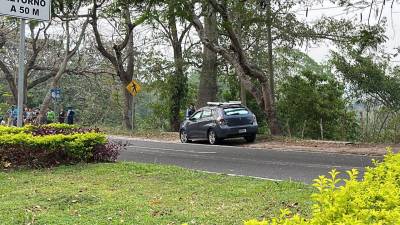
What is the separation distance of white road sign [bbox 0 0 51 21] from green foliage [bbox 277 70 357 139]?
18.6m

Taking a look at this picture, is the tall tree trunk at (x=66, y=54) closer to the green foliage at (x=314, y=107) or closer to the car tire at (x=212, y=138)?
the green foliage at (x=314, y=107)

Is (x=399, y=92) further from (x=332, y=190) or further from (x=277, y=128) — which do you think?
(x=332, y=190)

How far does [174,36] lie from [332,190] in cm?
2889

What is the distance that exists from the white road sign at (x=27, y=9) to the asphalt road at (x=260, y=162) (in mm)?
3881

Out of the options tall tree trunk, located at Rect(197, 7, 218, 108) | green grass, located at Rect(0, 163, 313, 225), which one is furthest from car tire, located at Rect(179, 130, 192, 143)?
green grass, located at Rect(0, 163, 313, 225)

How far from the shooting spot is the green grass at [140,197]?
6219 mm

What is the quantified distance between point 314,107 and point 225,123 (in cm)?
991

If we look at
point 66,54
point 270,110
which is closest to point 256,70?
point 270,110

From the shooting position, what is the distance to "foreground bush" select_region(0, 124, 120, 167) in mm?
11305

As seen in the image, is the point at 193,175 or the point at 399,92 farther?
the point at 399,92

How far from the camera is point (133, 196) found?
762cm

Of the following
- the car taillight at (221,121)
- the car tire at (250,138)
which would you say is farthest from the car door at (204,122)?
the car tire at (250,138)

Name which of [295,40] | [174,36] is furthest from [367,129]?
[174,36]

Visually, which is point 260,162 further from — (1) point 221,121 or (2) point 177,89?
(2) point 177,89
